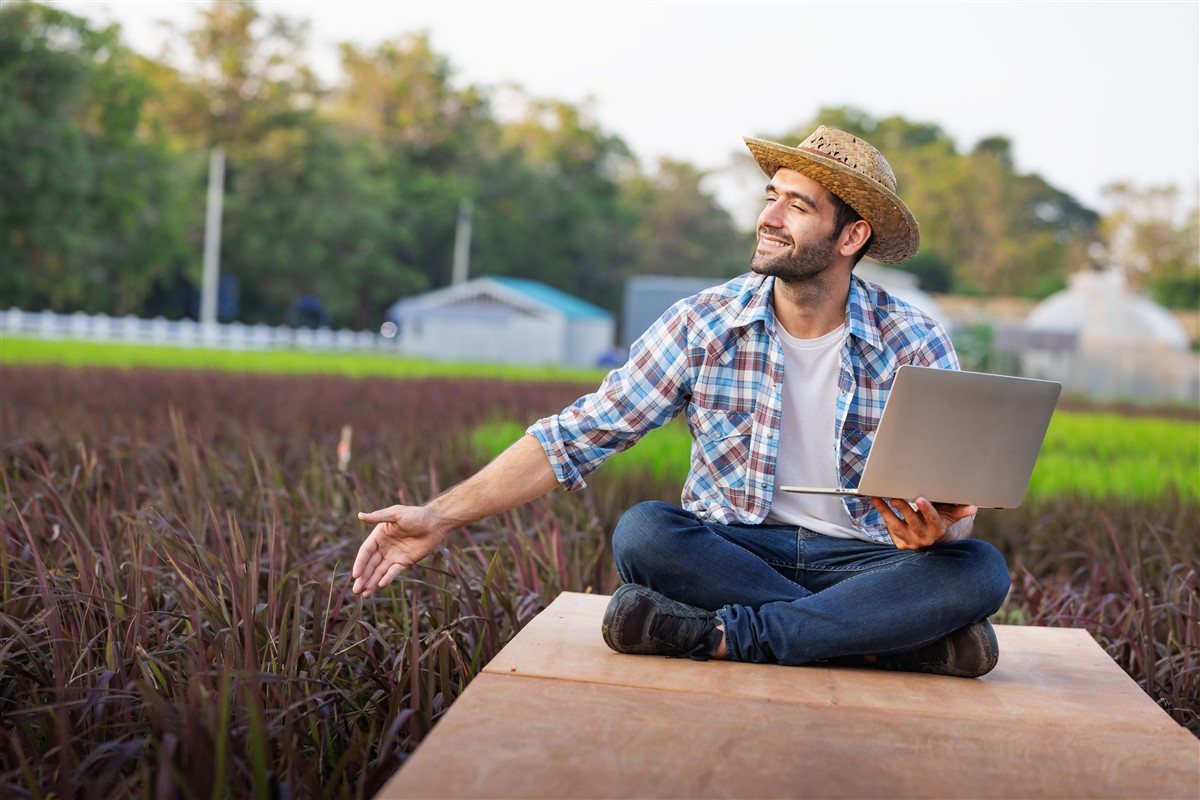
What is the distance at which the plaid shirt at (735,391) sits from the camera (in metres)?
2.98

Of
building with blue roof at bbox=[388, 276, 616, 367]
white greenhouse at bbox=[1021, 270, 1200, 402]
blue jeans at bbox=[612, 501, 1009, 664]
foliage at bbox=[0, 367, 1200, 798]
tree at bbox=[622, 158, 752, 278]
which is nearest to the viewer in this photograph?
foliage at bbox=[0, 367, 1200, 798]

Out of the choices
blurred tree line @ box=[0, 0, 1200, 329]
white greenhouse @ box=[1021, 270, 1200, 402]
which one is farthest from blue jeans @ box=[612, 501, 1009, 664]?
white greenhouse @ box=[1021, 270, 1200, 402]

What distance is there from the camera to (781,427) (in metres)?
3.03

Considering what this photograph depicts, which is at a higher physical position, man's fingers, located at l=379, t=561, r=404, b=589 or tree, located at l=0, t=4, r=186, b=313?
tree, located at l=0, t=4, r=186, b=313

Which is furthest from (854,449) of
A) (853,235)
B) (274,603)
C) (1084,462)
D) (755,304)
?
(1084,462)

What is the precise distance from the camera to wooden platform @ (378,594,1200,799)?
186 centimetres

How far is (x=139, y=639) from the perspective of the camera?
8.82ft

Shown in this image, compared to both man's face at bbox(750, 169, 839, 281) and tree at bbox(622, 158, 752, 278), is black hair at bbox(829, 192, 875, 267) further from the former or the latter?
tree at bbox(622, 158, 752, 278)

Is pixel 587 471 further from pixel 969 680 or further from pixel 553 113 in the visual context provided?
pixel 553 113

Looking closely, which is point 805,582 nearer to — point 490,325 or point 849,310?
point 849,310

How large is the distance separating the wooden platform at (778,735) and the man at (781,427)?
0.26 m

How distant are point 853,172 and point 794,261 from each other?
223 millimetres

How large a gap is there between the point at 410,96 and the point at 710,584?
2406 inches

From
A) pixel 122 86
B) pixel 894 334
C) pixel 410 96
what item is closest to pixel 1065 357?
pixel 122 86
